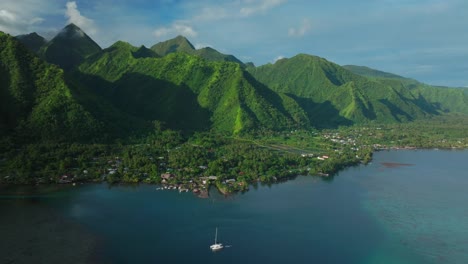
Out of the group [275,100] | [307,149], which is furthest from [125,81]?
[307,149]

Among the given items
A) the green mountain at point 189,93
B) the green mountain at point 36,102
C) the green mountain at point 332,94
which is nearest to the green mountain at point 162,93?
the green mountain at point 36,102

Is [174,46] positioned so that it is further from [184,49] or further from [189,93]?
[189,93]

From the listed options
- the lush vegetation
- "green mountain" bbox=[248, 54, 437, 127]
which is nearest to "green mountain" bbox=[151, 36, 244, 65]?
"green mountain" bbox=[248, 54, 437, 127]

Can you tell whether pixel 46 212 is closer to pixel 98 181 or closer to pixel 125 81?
pixel 98 181

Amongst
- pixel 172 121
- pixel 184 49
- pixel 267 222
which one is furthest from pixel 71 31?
pixel 267 222

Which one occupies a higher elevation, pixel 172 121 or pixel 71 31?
pixel 71 31

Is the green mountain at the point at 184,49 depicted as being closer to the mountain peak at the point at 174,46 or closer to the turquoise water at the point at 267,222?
the mountain peak at the point at 174,46
